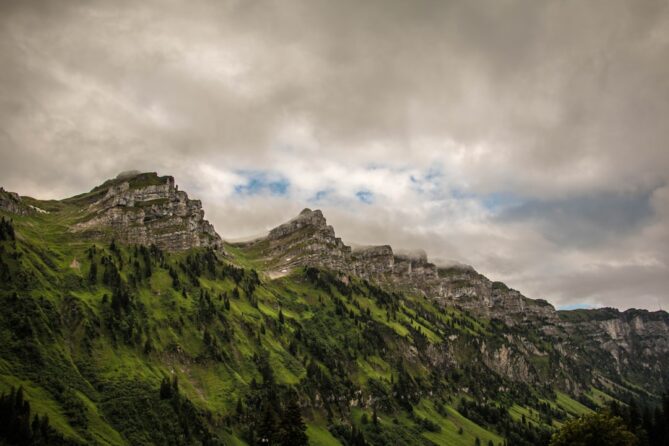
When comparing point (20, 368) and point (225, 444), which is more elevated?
point (20, 368)

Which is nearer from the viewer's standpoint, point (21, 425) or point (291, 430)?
point (291, 430)

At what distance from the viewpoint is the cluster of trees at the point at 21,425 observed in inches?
5295

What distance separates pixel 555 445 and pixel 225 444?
12962 centimetres

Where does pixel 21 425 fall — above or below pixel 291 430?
below

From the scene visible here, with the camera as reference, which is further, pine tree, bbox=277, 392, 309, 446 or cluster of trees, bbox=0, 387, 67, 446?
cluster of trees, bbox=0, 387, 67, 446

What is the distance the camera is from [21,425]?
448 ft

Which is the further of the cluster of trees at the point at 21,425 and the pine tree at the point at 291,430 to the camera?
the cluster of trees at the point at 21,425

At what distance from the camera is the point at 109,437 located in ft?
530

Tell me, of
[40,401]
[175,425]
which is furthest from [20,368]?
[175,425]

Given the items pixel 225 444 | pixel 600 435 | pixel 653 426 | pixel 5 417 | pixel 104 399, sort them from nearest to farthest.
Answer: pixel 600 435 → pixel 5 417 → pixel 653 426 → pixel 104 399 → pixel 225 444

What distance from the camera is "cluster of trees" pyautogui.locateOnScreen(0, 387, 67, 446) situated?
134500 mm

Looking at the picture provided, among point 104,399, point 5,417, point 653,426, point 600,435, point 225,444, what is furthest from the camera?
point 225,444

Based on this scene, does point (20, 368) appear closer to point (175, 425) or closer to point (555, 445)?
point (175, 425)

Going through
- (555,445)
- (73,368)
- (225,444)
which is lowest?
(225,444)
